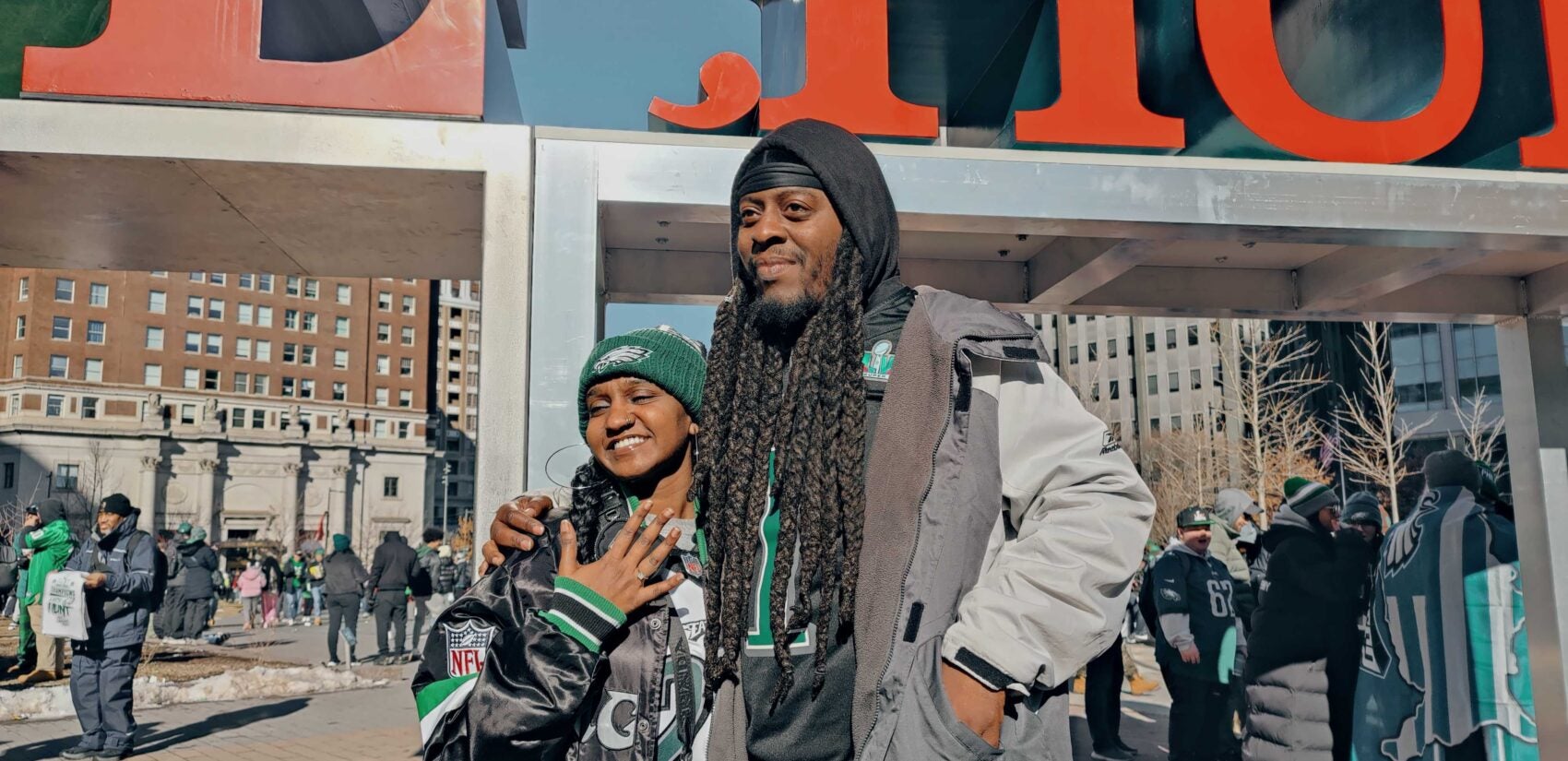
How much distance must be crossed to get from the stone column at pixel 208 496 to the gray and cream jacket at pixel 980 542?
324 ft

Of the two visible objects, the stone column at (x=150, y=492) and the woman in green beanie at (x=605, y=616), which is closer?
the woman in green beanie at (x=605, y=616)

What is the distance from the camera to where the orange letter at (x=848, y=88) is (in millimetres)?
Result: 4473

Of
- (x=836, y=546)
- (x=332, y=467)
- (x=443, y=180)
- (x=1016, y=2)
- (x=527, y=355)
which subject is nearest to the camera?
(x=836, y=546)

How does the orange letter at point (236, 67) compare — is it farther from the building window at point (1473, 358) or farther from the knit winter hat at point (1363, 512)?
the building window at point (1473, 358)

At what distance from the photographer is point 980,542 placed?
1.94m

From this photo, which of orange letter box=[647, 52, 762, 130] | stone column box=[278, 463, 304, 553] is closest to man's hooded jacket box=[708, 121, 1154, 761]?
orange letter box=[647, 52, 762, 130]

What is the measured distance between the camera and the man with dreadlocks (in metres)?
1.81

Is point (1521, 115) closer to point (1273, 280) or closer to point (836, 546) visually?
point (1273, 280)

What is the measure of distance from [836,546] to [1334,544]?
19.1ft

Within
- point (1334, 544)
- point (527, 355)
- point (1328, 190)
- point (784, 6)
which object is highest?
point (784, 6)

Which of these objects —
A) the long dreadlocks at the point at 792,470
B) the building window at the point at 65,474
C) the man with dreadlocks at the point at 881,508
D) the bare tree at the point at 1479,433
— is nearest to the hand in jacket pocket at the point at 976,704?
the man with dreadlocks at the point at 881,508

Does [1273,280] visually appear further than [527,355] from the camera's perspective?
Yes

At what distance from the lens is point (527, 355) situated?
3971mm

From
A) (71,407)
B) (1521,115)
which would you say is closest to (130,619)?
(1521,115)
